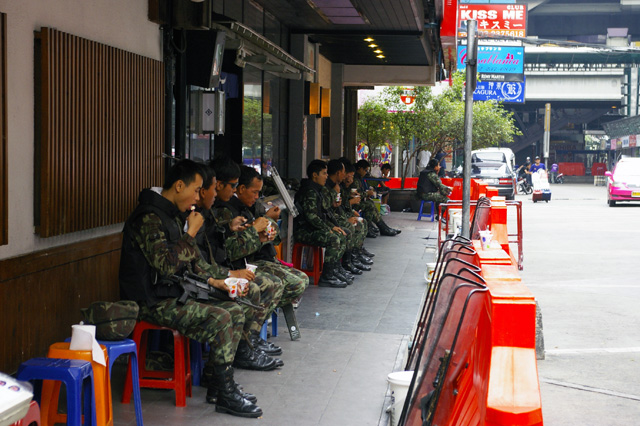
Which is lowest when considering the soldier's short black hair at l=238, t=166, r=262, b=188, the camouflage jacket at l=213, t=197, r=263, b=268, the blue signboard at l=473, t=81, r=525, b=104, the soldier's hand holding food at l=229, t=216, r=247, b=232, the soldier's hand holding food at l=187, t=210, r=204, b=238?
the camouflage jacket at l=213, t=197, r=263, b=268

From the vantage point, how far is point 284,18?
1298 cm

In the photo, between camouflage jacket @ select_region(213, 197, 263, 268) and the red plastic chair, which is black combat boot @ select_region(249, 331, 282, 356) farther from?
the red plastic chair

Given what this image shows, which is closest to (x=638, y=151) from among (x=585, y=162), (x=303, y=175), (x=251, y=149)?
(x=585, y=162)

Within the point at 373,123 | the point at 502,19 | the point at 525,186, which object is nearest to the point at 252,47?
the point at 373,123

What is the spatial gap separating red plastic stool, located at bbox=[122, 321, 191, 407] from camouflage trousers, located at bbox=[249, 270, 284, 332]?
71 cm

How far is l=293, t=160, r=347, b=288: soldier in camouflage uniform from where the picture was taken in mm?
9500

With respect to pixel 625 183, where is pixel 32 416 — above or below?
below

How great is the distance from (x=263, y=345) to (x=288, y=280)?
0.58 m

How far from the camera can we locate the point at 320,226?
9461 mm

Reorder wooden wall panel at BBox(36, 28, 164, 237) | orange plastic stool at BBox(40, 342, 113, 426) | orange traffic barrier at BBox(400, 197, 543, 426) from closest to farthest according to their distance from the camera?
orange traffic barrier at BBox(400, 197, 543, 426)
orange plastic stool at BBox(40, 342, 113, 426)
wooden wall panel at BBox(36, 28, 164, 237)

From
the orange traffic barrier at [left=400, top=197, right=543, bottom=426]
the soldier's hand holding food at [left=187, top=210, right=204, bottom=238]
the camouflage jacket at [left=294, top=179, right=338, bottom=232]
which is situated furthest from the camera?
the camouflage jacket at [left=294, top=179, right=338, bottom=232]

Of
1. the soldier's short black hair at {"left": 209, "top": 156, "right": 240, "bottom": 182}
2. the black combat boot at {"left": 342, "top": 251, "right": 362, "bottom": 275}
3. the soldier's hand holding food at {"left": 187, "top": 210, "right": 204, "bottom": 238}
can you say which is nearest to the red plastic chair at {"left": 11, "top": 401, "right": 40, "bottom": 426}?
the soldier's hand holding food at {"left": 187, "top": 210, "right": 204, "bottom": 238}

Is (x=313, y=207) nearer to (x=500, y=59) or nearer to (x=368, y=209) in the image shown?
(x=368, y=209)

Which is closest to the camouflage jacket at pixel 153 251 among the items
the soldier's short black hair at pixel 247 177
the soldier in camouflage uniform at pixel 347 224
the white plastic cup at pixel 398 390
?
the white plastic cup at pixel 398 390
